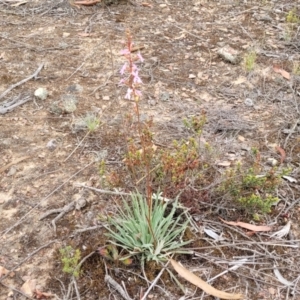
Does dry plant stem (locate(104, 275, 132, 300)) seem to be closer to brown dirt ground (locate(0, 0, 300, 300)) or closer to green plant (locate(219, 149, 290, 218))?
brown dirt ground (locate(0, 0, 300, 300))

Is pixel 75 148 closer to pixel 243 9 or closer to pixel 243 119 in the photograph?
pixel 243 119

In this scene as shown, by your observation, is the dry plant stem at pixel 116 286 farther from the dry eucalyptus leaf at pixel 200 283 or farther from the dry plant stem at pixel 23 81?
the dry plant stem at pixel 23 81

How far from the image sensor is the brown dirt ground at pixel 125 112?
104 inches

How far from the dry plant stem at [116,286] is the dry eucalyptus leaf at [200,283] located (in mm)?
299

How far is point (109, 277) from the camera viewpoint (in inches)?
99.1

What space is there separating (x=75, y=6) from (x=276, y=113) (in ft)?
8.69

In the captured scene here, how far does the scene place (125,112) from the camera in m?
3.83

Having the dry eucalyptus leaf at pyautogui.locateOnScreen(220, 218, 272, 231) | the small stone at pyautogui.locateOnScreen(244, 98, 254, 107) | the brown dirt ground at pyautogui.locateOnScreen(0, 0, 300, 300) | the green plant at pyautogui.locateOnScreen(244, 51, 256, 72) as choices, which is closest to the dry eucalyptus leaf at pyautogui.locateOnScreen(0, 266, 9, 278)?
the brown dirt ground at pyautogui.locateOnScreen(0, 0, 300, 300)

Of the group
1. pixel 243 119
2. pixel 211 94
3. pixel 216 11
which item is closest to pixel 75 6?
pixel 216 11

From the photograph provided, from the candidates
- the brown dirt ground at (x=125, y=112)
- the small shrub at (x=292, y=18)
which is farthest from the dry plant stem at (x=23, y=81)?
the small shrub at (x=292, y=18)

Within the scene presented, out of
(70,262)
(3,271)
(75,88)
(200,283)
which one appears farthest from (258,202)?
(75,88)

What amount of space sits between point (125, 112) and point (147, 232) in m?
1.46

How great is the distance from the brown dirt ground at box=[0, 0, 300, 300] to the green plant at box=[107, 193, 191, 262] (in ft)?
0.29

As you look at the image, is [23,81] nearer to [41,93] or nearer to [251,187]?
[41,93]
